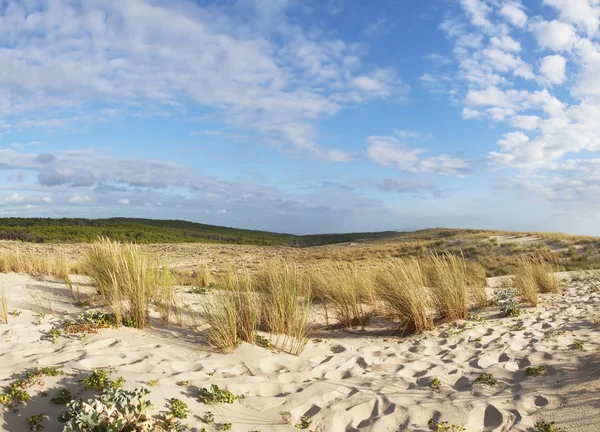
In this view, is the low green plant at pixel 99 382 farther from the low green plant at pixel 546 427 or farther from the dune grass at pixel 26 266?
the dune grass at pixel 26 266

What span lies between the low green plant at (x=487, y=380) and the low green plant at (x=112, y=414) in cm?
316

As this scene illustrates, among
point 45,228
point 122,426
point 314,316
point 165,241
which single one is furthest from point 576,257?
point 45,228

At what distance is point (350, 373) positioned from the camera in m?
4.91

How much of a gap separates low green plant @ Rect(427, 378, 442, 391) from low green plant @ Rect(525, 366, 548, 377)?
998mm

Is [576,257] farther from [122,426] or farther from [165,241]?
[165,241]

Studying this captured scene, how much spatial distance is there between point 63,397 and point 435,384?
340cm

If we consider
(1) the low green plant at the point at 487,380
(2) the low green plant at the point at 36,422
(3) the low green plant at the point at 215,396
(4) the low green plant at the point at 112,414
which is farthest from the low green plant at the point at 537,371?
(2) the low green plant at the point at 36,422

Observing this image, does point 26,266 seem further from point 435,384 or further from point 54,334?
point 435,384

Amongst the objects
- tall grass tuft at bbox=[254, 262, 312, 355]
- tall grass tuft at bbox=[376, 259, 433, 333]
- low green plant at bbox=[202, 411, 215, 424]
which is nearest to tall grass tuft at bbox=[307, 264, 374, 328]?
tall grass tuft at bbox=[376, 259, 433, 333]

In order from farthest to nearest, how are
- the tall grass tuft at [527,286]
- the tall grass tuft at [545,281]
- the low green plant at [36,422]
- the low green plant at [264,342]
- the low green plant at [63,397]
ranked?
the tall grass tuft at [545,281] < the tall grass tuft at [527,286] < the low green plant at [264,342] < the low green plant at [63,397] < the low green plant at [36,422]

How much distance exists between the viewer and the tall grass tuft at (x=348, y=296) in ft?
23.5

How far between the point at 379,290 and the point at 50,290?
5.76 meters

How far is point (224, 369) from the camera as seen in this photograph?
4590 millimetres

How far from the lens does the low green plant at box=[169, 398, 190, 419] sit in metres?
3.46
